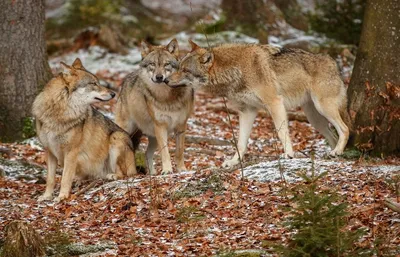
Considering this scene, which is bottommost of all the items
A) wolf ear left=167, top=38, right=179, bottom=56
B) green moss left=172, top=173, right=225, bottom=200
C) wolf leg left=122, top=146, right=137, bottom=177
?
green moss left=172, top=173, right=225, bottom=200

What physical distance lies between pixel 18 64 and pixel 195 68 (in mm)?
3949

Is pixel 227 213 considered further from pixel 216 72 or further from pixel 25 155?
pixel 25 155

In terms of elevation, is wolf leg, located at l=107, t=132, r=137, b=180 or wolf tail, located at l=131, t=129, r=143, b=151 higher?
wolf tail, located at l=131, t=129, r=143, b=151

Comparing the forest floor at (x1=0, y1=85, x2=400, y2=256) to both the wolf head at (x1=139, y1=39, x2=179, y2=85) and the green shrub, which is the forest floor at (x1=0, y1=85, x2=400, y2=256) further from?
the wolf head at (x1=139, y1=39, x2=179, y2=85)

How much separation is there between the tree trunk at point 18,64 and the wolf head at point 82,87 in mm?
3028

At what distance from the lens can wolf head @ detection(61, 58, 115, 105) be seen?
1029 cm

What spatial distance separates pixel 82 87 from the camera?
10328 millimetres

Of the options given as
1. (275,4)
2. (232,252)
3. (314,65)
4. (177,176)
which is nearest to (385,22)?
(314,65)

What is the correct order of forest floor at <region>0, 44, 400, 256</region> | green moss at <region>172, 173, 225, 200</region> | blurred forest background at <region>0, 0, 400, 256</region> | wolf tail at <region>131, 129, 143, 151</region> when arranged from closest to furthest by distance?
blurred forest background at <region>0, 0, 400, 256</region>, forest floor at <region>0, 44, 400, 256</region>, green moss at <region>172, 173, 225, 200</region>, wolf tail at <region>131, 129, 143, 151</region>

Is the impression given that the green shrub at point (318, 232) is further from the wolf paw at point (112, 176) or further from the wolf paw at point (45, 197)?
the wolf paw at point (112, 176)

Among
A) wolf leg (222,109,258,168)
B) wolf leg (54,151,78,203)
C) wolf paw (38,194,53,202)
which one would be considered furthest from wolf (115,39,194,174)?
wolf paw (38,194,53,202)

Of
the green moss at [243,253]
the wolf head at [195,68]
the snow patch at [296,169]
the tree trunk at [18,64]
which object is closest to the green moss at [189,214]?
the snow patch at [296,169]

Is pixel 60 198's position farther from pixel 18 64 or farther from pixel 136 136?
pixel 18 64

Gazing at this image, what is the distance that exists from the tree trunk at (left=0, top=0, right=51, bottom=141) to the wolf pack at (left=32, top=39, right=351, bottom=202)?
2.55 metres
